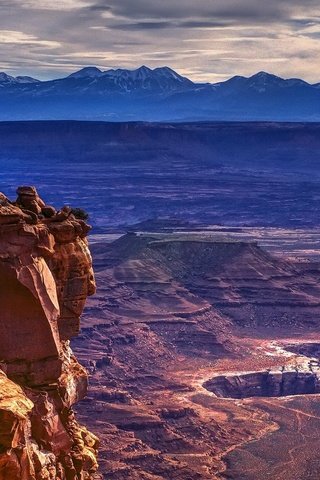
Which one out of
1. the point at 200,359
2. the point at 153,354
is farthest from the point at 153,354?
the point at 200,359

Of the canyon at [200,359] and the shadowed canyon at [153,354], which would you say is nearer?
the shadowed canyon at [153,354]

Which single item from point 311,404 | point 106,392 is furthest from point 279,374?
point 106,392

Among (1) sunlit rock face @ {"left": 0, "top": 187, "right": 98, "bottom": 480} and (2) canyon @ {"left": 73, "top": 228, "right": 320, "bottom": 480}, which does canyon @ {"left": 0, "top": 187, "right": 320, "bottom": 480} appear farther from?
(2) canyon @ {"left": 73, "top": 228, "right": 320, "bottom": 480}

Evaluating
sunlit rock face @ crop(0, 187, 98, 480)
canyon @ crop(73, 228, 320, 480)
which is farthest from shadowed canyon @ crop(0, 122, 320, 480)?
canyon @ crop(73, 228, 320, 480)

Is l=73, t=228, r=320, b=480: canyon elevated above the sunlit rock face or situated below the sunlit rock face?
below

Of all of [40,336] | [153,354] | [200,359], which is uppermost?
[40,336]

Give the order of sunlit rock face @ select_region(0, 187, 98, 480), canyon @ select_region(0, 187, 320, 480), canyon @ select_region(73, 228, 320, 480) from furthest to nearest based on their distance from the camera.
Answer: canyon @ select_region(73, 228, 320, 480), canyon @ select_region(0, 187, 320, 480), sunlit rock face @ select_region(0, 187, 98, 480)

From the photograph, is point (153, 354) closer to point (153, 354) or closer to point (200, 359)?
point (153, 354)

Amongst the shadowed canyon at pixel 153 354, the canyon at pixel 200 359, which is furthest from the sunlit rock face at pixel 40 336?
the canyon at pixel 200 359

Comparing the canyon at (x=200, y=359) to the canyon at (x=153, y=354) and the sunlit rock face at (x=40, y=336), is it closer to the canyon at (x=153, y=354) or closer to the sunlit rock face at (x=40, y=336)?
the canyon at (x=153, y=354)

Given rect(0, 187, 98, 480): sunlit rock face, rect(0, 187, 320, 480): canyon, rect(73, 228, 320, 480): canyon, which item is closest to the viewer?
rect(0, 187, 98, 480): sunlit rock face

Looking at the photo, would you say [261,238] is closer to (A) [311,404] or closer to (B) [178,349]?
(B) [178,349]

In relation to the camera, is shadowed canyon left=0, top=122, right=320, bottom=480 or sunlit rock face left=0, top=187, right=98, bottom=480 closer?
sunlit rock face left=0, top=187, right=98, bottom=480

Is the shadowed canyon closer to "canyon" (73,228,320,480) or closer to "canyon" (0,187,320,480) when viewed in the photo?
"canyon" (0,187,320,480)
